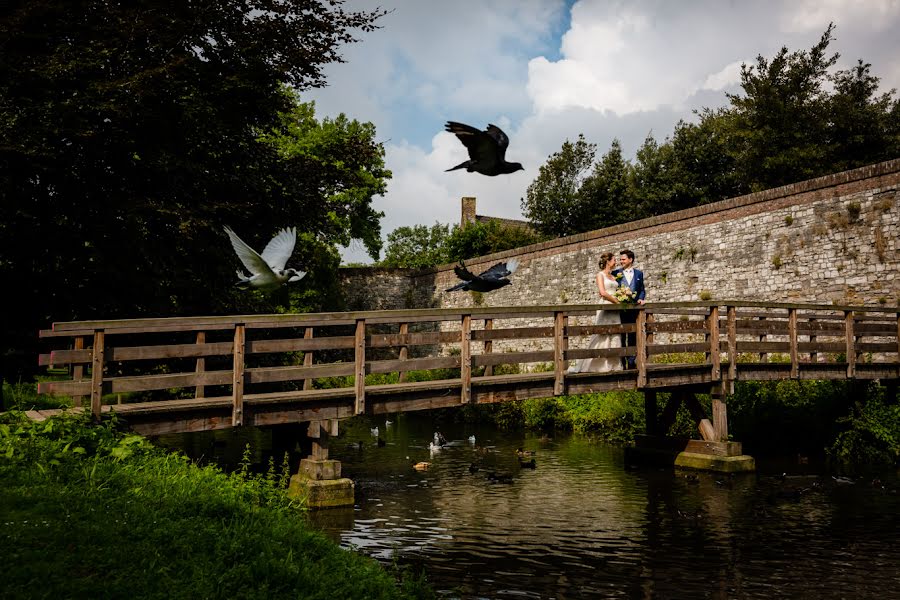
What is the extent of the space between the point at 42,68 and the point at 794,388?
44.2 feet

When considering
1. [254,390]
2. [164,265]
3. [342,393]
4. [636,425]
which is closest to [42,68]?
[164,265]

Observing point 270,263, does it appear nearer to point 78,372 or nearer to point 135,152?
point 78,372

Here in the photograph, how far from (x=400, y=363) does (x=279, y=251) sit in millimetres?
2300

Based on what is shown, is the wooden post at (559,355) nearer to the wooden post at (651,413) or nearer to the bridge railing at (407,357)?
the bridge railing at (407,357)

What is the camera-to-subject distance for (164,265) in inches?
464

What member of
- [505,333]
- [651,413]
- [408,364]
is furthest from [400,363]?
[651,413]

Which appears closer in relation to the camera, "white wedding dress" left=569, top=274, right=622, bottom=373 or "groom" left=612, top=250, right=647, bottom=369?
"groom" left=612, top=250, right=647, bottom=369

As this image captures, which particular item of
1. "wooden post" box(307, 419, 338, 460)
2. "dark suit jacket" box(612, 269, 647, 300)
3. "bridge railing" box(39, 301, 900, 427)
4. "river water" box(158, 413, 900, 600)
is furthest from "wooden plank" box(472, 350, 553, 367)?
"wooden post" box(307, 419, 338, 460)

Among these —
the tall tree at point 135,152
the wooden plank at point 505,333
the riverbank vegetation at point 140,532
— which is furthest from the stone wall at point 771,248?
the riverbank vegetation at point 140,532

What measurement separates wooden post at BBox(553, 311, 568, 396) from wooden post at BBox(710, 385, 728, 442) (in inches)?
118

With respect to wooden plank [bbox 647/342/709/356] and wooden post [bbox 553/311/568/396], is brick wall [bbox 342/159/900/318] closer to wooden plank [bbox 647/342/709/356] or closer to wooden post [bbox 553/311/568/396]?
wooden plank [bbox 647/342/709/356]

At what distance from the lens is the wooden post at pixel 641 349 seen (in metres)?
11.4

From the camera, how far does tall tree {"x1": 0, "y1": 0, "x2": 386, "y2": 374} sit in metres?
10.6

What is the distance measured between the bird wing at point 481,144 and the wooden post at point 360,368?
3.26 meters
